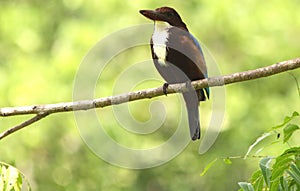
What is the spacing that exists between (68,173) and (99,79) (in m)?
0.91

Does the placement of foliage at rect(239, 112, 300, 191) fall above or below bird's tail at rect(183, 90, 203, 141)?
below

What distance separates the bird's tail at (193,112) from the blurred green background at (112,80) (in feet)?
→ 5.79

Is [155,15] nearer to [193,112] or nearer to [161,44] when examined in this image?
[161,44]

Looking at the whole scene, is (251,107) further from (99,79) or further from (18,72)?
(18,72)

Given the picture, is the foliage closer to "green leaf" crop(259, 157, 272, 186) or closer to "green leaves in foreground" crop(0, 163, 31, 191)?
"green leaf" crop(259, 157, 272, 186)

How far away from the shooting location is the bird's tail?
323cm

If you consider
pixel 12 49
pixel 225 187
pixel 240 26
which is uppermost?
pixel 12 49

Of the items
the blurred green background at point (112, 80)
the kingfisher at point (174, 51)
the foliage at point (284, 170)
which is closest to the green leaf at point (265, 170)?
the foliage at point (284, 170)

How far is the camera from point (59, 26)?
5938mm

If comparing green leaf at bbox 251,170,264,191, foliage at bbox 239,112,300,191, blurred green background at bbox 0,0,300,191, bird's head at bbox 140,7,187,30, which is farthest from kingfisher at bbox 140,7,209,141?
blurred green background at bbox 0,0,300,191

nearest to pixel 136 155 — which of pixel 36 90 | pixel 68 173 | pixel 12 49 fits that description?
pixel 68 173

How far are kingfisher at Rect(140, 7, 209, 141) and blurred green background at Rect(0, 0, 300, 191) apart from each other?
6.19 ft

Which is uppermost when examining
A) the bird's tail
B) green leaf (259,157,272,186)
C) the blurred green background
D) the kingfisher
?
the blurred green background

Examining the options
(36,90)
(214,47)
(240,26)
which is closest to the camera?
(36,90)
